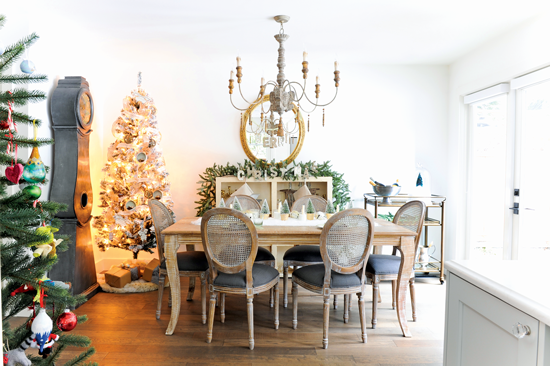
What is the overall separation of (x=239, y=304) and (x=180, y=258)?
0.80 metres

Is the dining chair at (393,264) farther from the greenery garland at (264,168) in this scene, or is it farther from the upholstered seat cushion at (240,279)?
the greenery garland at (264,168)

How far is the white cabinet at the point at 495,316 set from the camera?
1.04 meters

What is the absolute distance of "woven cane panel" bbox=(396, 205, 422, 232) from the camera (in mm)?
3250

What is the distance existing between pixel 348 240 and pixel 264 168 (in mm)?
2173

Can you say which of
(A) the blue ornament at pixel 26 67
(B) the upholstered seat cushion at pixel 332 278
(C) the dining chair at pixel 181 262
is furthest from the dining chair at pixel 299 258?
(A) the blue ornament at pixel 26 67

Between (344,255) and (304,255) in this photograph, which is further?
(304,255)

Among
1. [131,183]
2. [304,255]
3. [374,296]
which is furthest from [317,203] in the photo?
[131,183]

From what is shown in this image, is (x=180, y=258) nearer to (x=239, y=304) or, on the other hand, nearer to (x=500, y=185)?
(x=239, y=304)

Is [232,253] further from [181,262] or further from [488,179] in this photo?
[488,179]

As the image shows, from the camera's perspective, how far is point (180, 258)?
3.17 m

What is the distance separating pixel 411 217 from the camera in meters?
3.31

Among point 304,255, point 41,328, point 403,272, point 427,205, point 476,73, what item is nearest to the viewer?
point 41,328

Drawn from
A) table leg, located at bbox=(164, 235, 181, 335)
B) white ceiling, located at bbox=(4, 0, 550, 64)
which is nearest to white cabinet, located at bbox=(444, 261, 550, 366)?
table leg, located at bbox=(164, 235, 181, 335)

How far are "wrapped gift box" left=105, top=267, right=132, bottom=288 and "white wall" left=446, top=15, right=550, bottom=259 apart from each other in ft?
12.7
